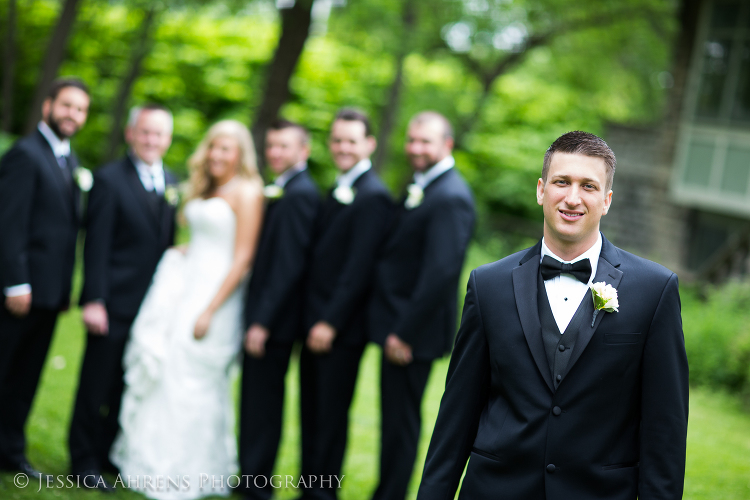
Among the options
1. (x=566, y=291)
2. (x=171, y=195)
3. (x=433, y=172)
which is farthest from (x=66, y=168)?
(x=566, y=291)

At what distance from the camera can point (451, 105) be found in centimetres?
1792

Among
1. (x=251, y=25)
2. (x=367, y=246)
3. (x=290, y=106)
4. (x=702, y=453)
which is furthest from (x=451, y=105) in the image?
(x=367, y=246)

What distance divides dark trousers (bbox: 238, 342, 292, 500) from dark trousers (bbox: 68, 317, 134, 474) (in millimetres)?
849

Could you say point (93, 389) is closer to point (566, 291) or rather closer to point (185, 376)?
point (185, 376)

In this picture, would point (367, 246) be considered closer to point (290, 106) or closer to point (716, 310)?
point (716, 310)

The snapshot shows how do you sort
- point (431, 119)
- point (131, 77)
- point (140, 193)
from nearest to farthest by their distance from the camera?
point (431, 119), point (140, 193), point (131, 77)

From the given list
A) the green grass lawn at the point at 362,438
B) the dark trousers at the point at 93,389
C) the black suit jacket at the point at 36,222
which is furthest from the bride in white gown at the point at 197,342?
the black suit jacket at the point at 36,222

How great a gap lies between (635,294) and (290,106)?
16754 mm

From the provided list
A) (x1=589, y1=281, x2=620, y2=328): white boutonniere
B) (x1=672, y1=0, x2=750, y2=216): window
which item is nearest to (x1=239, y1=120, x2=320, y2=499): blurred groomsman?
(x1=589, y1=281, x2=620, y2=328): white boutonniere

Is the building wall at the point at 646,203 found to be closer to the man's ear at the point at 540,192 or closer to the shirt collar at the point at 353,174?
the shirt collar at the point at 353,174

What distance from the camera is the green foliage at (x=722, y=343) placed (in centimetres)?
901

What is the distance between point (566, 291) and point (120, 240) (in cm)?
340

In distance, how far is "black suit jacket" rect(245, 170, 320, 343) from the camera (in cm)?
466

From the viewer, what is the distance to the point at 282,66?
10.3 meters
